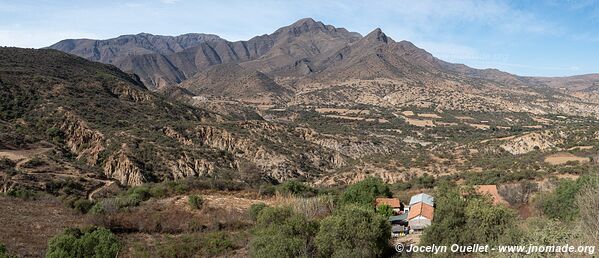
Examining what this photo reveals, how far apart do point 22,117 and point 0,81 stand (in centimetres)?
1002

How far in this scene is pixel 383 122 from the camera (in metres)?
113

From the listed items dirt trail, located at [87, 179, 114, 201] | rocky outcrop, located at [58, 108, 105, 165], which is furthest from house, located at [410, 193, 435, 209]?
rocky outcrop, located at [58, 108, 105, 165]

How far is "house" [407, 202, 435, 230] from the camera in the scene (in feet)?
83.5

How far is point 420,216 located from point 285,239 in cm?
1188

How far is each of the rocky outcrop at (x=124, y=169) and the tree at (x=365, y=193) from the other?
74.7 ft

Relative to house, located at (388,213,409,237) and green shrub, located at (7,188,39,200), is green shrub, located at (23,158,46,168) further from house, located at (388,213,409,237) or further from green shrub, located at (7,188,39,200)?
house, located at (388,213,409,237)

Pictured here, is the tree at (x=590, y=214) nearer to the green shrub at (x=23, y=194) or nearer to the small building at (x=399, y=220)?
the small building at (x=399, y=220)

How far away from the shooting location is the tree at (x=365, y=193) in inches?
1151

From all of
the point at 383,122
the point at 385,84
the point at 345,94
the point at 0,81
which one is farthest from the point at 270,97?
the point at 0,81

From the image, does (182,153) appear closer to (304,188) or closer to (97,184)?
(97,184)

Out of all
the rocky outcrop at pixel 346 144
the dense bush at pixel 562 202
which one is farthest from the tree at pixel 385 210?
the rocky outcrop at pixel 346 144

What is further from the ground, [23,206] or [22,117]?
[22,117]

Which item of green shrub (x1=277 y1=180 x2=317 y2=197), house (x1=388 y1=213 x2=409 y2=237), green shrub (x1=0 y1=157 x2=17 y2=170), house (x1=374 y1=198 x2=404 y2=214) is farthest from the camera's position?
green shrub (x1=0 y1=157 x2=17 y2=170)

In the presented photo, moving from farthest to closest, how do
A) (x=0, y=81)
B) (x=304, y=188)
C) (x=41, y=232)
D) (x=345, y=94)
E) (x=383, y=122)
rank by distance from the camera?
(x=345, y=94) < (x=383, y=122) < (x=0, y=81) < (x=304, y=188) < (x=41, y=232)
